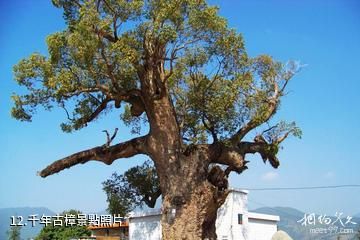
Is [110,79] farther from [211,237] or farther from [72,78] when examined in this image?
[211,237]

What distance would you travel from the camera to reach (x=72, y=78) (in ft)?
34.7

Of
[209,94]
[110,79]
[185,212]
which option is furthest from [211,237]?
[110,79]

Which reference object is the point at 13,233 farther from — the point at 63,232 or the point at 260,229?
the point at 260,229

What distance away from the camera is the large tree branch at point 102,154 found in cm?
1164

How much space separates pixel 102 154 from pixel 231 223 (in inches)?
276

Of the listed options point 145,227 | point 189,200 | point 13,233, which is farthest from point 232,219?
point 13,233

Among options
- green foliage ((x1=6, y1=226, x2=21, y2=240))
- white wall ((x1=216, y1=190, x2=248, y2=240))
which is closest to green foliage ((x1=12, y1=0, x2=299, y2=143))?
white wall ((x1=216, y1=190, x2=248, y2=240))

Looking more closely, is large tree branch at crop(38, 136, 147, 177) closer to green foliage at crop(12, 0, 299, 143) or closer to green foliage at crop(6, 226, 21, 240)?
green foliage at crop(12, 0, 299, 143)

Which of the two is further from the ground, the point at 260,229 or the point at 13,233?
the point at 260,229

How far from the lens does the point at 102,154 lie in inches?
464

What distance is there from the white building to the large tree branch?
5.84m

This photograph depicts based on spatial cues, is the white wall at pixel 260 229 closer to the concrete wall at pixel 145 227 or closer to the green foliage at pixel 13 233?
the concrete wall at pixel 145 227

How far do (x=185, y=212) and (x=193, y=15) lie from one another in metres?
4.39

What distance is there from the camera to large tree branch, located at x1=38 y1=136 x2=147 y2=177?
38.2 feet
